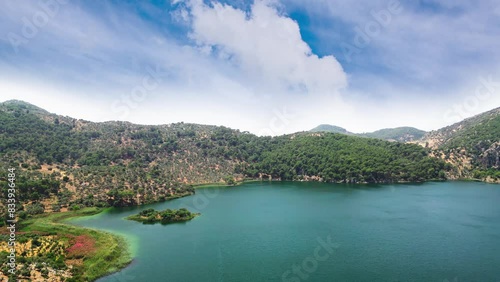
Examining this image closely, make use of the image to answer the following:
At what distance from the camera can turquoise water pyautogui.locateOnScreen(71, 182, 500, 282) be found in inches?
1689

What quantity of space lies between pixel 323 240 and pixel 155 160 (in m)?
110

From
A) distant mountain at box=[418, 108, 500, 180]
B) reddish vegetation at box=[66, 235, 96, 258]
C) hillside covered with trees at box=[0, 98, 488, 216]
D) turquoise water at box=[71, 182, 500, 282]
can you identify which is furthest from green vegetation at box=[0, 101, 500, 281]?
turquoise water at box=[71, 182, 500, 282]

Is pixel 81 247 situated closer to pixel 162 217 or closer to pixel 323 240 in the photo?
pixel 162 217

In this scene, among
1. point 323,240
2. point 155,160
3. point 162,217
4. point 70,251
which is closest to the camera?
point 70,251

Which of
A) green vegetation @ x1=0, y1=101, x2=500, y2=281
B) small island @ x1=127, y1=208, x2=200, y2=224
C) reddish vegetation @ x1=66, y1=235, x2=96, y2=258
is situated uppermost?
green vegetation @ x1=0, y1=101, x2=500, y2=281

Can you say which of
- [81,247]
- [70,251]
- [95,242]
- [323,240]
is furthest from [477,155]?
[70,251]

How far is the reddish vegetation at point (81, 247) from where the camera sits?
49153 millimetres

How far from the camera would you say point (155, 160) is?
150 metres

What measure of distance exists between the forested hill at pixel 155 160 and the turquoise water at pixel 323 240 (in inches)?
583

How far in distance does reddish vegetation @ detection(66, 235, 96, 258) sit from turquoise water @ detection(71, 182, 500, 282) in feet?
23.7

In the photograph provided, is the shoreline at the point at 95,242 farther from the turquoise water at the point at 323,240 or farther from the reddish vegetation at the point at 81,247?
the turquoise water at the point at 323,240

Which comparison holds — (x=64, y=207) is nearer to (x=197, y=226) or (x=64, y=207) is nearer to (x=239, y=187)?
(x=197, y=226)

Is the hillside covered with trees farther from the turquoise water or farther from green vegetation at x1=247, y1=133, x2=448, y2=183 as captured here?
the turquoise water

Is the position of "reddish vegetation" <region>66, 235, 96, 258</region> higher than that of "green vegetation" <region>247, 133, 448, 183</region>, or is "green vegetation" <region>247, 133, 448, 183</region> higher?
"green vegetation" <region>247, 133, 448, 183</region>
